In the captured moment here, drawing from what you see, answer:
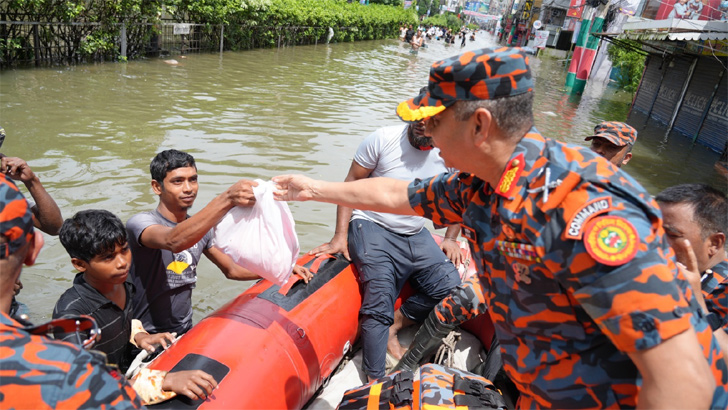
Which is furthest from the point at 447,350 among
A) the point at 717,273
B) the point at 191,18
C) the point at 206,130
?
the point at 191,18

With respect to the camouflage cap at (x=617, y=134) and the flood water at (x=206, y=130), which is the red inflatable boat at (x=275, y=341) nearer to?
the flood water at (x=206, y=130)

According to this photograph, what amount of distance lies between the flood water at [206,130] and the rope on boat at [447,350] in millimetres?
2101

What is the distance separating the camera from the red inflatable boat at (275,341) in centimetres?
238

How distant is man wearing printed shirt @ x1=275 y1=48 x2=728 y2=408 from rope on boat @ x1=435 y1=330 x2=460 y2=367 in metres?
1.72

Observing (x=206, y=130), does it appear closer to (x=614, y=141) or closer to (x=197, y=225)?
(x=197, y=225)

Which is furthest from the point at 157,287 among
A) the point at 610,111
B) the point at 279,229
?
the point at 610,111

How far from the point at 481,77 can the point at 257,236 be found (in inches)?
64.3

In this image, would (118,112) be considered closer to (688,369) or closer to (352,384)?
(352,384)

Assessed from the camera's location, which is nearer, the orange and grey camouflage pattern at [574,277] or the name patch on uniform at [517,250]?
the orange and grey camouflage pattern at [574,277]

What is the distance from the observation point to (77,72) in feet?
37.5

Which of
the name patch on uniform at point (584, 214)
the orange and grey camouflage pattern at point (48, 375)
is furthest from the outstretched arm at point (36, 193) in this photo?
the name patch on uniform at point (584, 214)

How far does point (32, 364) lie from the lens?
3.60 ft

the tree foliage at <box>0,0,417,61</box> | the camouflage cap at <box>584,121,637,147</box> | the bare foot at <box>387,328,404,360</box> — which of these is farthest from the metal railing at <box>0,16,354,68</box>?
the camouflage cap at <box>584,121,637,147</box>

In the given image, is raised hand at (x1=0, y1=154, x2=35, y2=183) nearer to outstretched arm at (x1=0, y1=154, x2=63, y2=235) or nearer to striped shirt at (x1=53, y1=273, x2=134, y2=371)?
outstretched arm at (x1=0, y1=154, x2=63, y2=235)
